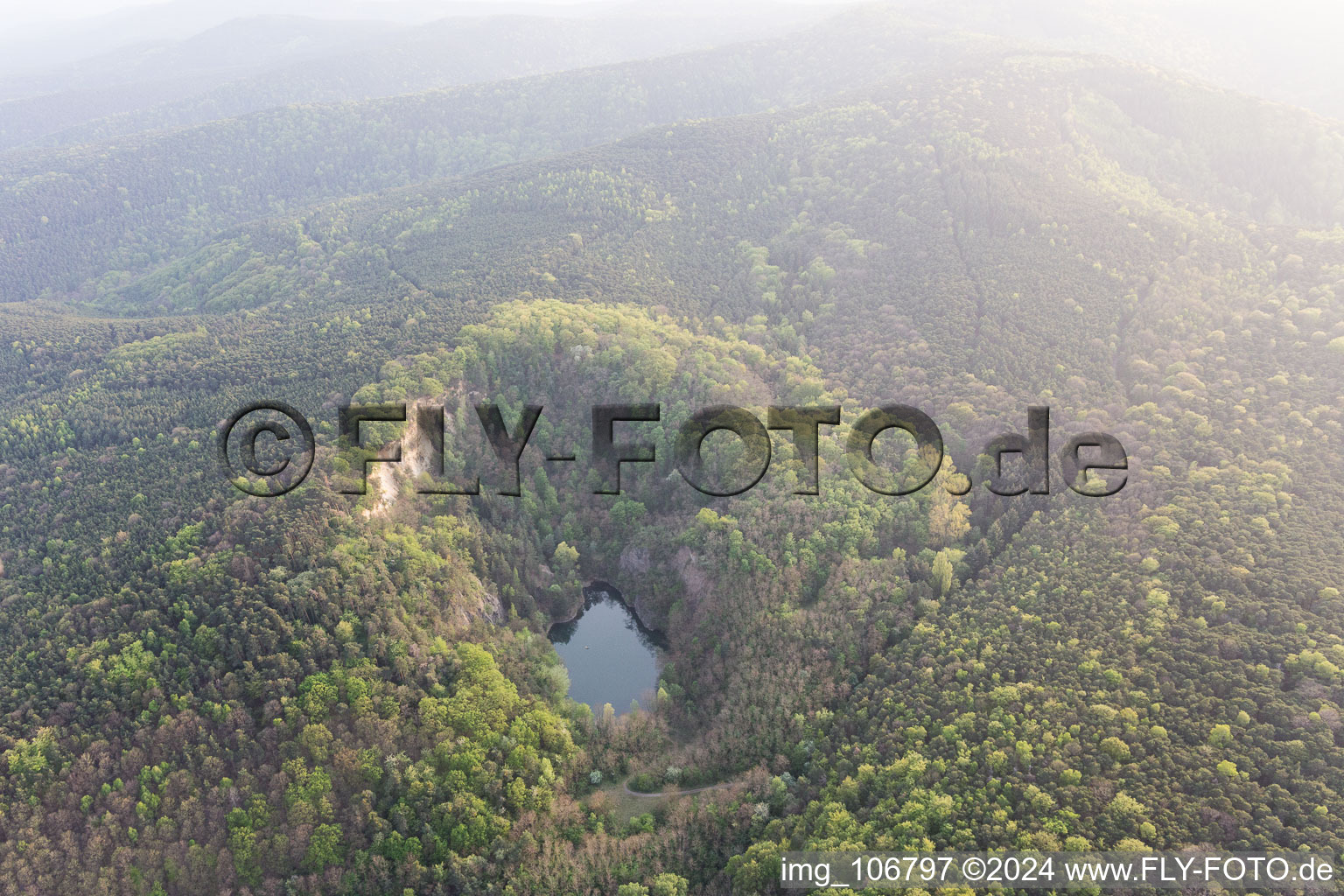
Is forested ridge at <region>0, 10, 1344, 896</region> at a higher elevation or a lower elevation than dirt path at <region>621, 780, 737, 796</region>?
higher

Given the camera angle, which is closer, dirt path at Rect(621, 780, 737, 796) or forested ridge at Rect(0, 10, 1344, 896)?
forested ridge at Rect(0, 10, 1344, 896)

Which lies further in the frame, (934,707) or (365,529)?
(365,529)

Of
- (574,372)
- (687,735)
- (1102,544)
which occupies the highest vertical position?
(574,372)

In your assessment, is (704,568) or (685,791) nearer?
(685,791)

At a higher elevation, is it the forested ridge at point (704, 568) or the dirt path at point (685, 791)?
the forested ridge at point (704, 568)

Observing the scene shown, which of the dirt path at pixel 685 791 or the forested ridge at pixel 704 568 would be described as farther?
the dirt path at pixel 685 791

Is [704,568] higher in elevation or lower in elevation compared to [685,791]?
higher

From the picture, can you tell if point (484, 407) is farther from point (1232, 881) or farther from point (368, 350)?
point (1232, 881)

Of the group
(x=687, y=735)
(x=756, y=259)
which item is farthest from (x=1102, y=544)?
(x=756, y=259)
